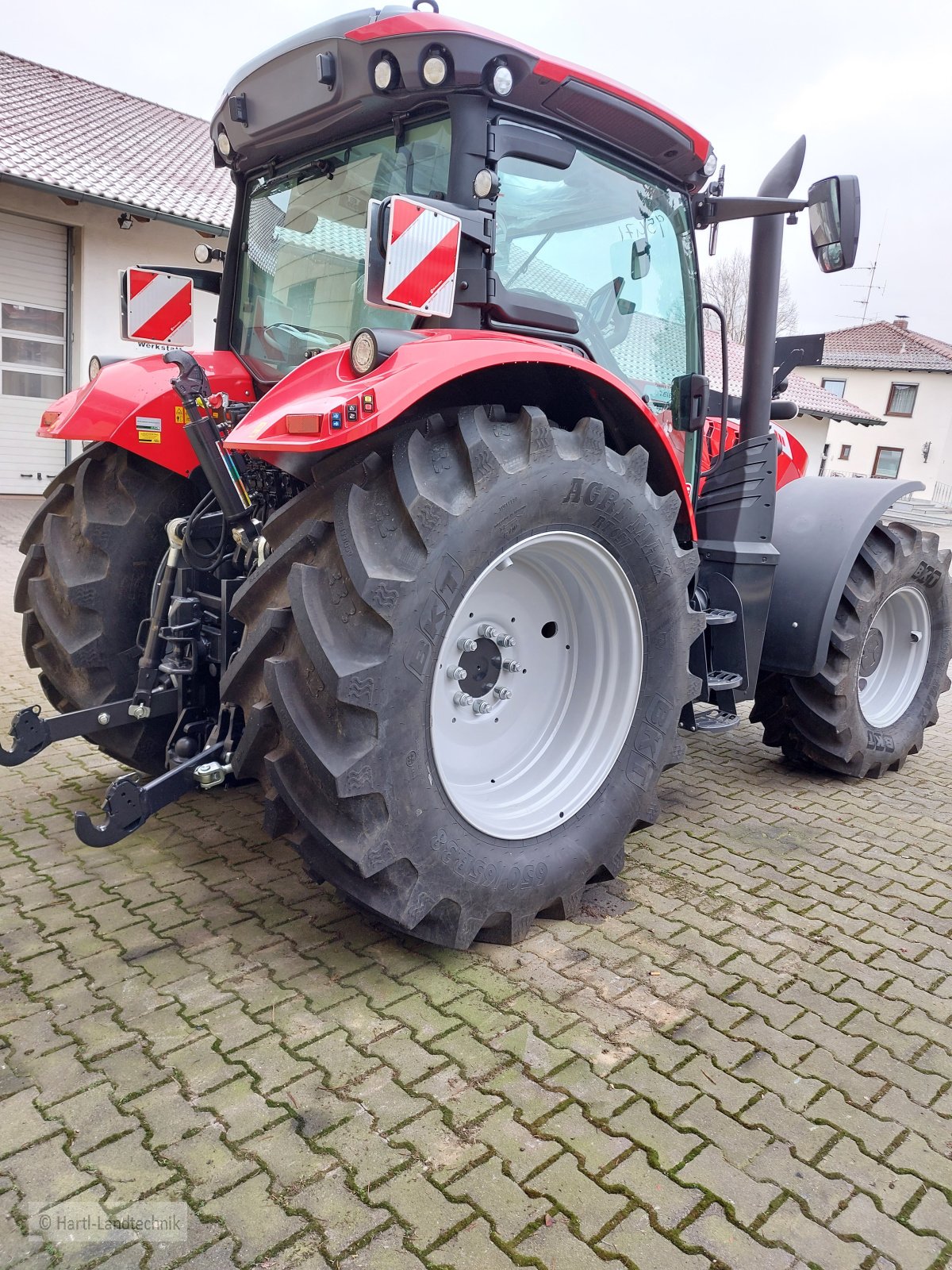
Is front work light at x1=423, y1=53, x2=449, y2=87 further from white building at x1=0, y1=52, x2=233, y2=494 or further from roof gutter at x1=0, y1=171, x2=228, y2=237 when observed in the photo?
roof gutter at x1=0, y1=171, x2=228, y2=237

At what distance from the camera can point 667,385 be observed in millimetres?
3328

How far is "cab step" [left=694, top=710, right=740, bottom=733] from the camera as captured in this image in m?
3.40

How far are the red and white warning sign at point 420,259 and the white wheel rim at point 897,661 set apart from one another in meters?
2.98

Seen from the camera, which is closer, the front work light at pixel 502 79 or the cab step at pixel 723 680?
the front work light at pixel 502 79

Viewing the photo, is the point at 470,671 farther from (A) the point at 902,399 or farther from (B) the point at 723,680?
(A) the point at 902,399

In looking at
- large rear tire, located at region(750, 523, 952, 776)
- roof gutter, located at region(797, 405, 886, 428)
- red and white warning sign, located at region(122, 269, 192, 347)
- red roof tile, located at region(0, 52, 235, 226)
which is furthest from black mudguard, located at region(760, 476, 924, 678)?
roof gutter, located at region(797, 405, 886, 428)

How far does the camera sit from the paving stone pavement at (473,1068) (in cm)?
167

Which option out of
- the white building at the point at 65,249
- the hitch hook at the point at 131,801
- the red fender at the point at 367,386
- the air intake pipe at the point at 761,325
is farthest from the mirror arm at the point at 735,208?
the white building at the point at 65,249

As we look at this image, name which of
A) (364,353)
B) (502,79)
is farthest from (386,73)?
(364,353)

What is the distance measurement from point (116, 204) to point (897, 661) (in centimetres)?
961

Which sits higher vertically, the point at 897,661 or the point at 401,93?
the point at 401,93

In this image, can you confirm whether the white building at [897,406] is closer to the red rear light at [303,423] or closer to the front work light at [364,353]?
the front work light at [364,353]

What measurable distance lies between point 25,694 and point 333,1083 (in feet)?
10.9

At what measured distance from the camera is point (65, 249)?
36.2 ft
